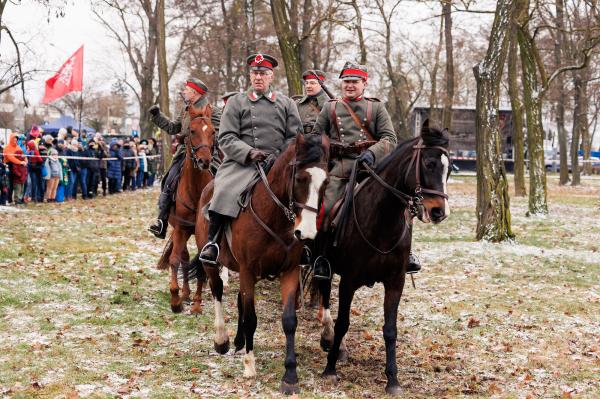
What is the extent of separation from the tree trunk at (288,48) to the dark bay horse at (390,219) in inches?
454

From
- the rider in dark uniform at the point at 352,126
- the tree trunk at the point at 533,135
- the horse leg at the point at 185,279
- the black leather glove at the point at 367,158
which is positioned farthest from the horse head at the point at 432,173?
the tree trunk at the point at 533,135

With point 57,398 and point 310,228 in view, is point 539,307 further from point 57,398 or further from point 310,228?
point 57,398

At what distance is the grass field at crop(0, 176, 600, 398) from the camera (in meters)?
7.11

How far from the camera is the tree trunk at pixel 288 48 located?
18953 mm

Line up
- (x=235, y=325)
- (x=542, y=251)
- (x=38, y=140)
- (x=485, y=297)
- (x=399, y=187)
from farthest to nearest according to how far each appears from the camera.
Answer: (x=38, y=140), (x=542, y=251), (x=485, y=297), (x=235, y=325), (x=399, y=187)

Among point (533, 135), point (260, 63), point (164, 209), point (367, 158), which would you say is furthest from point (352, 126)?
point (533, 135)

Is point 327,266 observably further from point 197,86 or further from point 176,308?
point 197,86

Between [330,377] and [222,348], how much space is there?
4.83 feet

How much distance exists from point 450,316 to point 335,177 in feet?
10.6

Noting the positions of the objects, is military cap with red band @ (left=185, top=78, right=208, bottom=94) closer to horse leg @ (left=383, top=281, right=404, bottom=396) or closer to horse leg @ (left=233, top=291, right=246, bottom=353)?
horse leg @ (left=233, top=291, right=246, bottom=353)

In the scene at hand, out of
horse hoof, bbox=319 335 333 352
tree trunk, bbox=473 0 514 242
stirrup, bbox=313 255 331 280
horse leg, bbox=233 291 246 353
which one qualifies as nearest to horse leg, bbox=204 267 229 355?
horse leg, bbox=233 291 246 353

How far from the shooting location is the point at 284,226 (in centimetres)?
694

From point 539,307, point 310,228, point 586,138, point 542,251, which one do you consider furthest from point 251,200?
point 586,138

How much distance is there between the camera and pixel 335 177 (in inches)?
321
